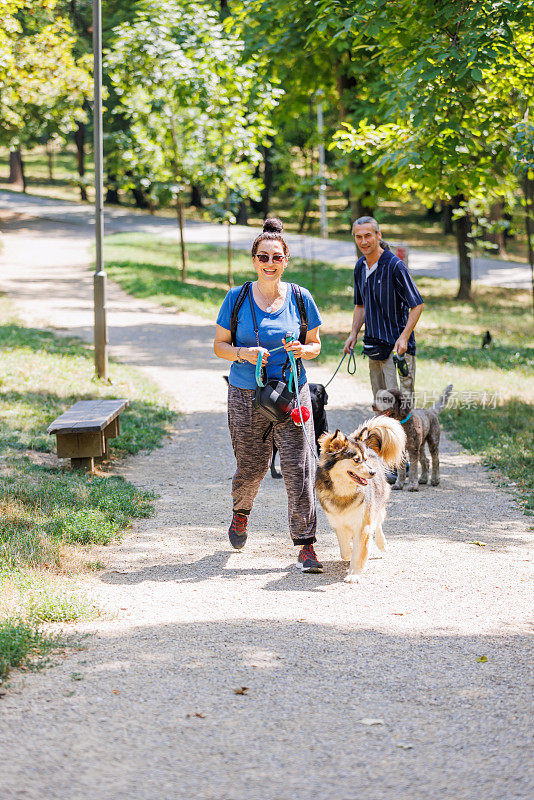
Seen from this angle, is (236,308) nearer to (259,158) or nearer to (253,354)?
(253,354)

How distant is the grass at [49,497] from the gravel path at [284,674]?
200 mm

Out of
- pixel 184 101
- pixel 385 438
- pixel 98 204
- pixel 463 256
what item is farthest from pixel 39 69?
pixel 463 256

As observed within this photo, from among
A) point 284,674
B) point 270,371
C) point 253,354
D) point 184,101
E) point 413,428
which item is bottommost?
point 284,674

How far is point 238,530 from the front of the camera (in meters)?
6.32

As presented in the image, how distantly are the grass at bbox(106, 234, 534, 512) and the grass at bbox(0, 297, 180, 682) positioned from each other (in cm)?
362

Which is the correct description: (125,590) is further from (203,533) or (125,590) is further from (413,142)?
(413,142)

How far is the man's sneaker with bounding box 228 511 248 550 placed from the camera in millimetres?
6309

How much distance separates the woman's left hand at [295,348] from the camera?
217 inches

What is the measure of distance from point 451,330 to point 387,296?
1334 cm

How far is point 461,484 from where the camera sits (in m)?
8.70

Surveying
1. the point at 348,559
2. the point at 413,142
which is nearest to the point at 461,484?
the point at 348,559

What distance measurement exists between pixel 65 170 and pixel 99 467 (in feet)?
204

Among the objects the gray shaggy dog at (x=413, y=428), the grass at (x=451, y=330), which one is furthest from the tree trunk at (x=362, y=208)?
the gray shaggy dog at (x=413, y=428)

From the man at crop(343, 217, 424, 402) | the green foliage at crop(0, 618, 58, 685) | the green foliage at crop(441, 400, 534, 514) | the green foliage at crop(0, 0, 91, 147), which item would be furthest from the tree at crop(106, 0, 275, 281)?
the green foliage at crop(0, 618, 58, 685)
